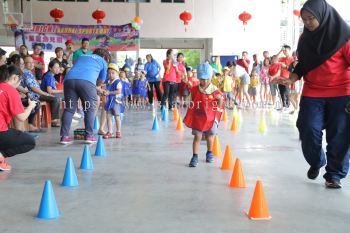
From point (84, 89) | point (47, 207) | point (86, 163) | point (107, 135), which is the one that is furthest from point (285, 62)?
point (47, 207)

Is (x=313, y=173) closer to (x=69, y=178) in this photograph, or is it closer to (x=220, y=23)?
(x=69, y=178)

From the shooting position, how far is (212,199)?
12.9 feet

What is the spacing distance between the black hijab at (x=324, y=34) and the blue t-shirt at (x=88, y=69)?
3870 mm

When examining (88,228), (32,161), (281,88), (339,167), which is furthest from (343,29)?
(281,88)

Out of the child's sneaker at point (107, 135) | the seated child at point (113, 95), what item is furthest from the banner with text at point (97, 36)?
the child's sneaker at point (107, 135)

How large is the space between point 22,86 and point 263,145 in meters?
4.51

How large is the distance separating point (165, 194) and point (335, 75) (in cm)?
200

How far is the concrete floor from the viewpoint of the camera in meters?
3.24

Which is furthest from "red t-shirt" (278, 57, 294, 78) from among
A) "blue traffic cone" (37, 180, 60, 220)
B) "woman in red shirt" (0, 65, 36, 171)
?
"blue traffic cone" (37, 180, 60, 220)

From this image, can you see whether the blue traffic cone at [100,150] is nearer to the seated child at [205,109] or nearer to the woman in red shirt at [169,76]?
the seated child at [205,109]

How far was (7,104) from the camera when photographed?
15.4ft

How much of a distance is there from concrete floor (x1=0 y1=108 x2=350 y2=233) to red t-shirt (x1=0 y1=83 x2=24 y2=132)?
26.0 inches

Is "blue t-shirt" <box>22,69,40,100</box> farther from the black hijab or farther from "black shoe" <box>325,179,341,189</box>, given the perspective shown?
A: "black shoe" <box>325,179,341,189</box>

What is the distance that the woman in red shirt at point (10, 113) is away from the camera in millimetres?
4676
